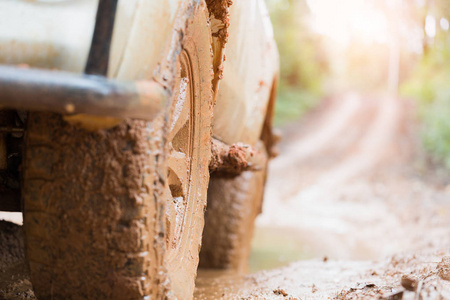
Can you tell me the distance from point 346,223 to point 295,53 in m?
16.3

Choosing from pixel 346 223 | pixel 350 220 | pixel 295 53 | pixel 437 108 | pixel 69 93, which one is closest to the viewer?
pixel 69 93

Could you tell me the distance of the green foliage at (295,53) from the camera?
21.1 m

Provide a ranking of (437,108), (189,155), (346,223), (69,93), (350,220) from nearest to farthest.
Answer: (69,93)
(189,155)
(346,223)
(350,220)
(437,108)

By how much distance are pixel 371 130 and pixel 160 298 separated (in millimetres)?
14615

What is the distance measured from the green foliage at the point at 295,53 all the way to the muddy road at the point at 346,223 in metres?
3.25

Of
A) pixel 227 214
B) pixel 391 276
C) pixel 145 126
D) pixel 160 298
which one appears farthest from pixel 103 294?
pixel 227 214

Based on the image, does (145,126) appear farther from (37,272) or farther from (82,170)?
(37,272)

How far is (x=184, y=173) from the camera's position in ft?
6.13

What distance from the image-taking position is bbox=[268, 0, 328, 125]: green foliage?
21109mm

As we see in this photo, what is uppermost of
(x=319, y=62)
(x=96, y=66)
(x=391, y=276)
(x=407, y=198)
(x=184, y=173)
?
(x=319, y=62)

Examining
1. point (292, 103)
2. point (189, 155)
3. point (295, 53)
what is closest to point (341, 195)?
point (189, 155)

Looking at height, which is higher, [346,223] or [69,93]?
[346,223]

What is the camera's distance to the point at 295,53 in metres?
22.0

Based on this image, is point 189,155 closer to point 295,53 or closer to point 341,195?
point 341,195
